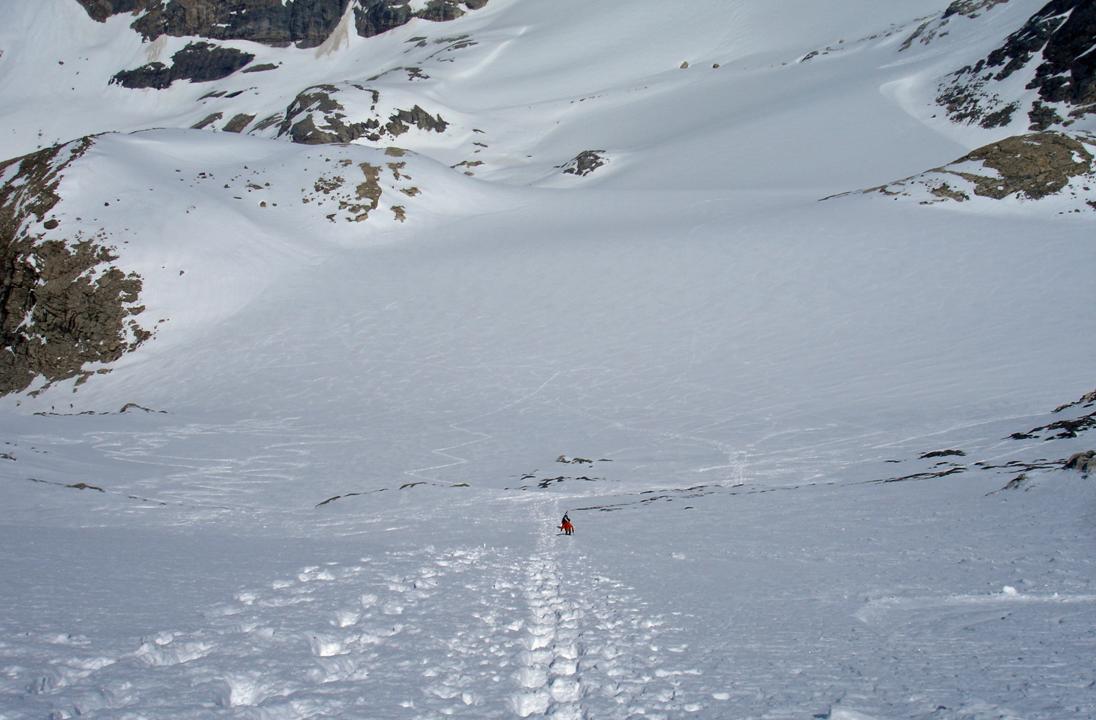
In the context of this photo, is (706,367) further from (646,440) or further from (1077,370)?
(1077,370)

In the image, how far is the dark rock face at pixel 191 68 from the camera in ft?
407

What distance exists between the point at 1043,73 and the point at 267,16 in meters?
124

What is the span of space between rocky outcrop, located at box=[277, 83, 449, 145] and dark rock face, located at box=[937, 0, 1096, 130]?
5042 cm

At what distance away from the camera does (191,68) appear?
126 metres

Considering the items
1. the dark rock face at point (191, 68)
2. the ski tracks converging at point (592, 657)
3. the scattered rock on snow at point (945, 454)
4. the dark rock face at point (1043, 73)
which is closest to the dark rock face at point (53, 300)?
the ski tracks converging at point (592, 657)

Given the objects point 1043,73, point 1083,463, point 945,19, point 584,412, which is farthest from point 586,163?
point 1083,463

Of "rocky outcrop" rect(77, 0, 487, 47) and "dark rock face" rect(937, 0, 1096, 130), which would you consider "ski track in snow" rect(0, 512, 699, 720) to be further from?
"rocky outcrop" rect(77, 0, 487, 47)

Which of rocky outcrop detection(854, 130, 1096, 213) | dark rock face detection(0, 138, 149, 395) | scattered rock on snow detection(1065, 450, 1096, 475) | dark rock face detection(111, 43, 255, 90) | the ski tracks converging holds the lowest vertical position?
the ski tracks converging

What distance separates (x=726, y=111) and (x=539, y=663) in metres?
70.8

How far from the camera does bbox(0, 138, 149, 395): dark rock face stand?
94.8ft

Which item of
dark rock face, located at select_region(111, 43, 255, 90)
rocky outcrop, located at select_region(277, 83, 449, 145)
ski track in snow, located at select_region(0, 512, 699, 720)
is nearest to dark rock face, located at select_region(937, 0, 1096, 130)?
rocky outcrop, located at select_region(277, 83, 449, 145)

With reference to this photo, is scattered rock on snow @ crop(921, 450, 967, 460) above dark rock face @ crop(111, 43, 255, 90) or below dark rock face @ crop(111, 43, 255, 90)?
below

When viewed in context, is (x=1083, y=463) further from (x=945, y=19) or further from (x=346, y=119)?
(x=346, y=119)

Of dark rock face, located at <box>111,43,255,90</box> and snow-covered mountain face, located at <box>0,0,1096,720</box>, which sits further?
dark rock face, located at <box>111,43,255,90</box>
